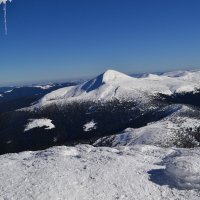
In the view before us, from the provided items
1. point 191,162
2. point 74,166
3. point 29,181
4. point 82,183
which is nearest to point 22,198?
point 29,181

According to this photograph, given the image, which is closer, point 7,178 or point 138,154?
point 7,178

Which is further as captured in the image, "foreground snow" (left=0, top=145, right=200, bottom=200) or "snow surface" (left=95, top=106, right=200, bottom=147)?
"snow surface" (left=95, top=106, right=200, bottom=147)

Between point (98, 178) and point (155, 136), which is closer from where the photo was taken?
point (98, 178)

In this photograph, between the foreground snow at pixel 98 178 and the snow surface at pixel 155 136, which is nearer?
the foreground snow at pixel 98 178

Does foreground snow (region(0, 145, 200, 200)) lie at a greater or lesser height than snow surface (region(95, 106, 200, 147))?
greater

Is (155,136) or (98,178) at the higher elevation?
(98,178)

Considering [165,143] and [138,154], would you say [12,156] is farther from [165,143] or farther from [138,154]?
[165,143]

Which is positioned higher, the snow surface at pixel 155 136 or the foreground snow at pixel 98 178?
the foreground snow at pixel 98 178

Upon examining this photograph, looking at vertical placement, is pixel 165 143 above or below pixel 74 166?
below
